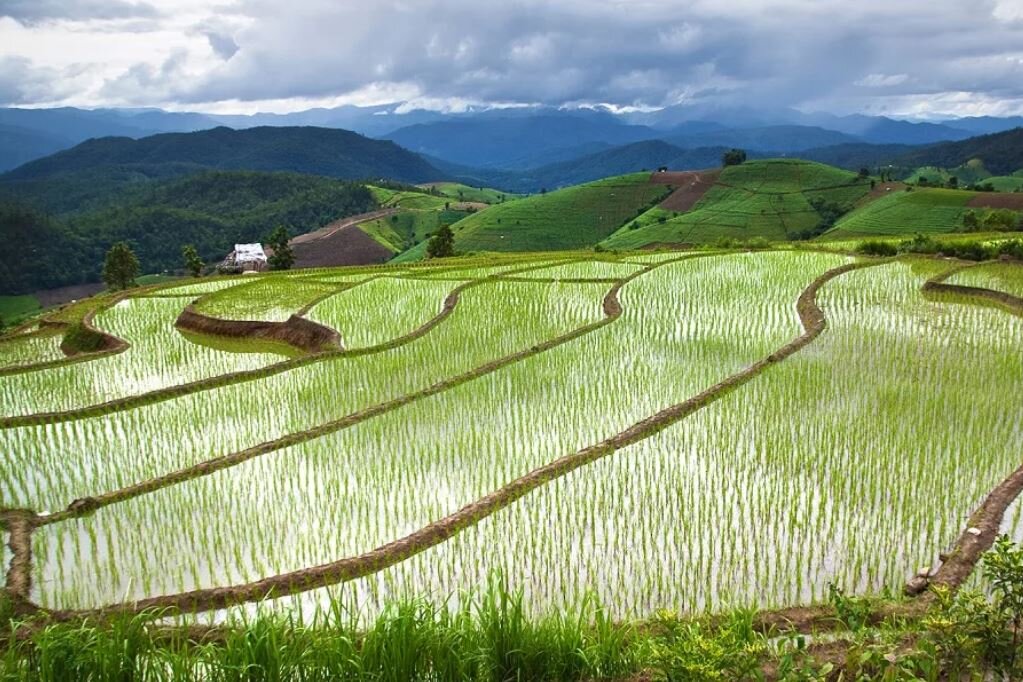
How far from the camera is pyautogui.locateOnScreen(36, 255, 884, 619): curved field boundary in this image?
14.9 feet

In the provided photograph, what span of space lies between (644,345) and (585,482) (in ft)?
15.9

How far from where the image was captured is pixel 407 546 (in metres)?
5.06

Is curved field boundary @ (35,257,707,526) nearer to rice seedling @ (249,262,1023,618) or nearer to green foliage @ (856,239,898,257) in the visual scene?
rice seedling @ (249,262,1023,618)

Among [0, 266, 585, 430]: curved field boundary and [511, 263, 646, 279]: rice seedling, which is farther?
[511, 263, 646, 279]: rice seedling

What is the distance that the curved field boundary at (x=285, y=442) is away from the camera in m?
5.95

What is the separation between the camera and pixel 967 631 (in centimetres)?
330

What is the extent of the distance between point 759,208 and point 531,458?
186 feet

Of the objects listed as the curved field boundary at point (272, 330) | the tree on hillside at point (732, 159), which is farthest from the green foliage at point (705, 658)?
the tree on hillside at point (732, 159)

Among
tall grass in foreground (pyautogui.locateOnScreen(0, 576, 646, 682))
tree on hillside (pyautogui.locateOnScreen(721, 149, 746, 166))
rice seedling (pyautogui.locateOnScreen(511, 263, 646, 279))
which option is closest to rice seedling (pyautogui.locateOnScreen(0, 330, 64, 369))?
rice seedling (pyautogui.locateOnScreen(511, 263, 646, 279))

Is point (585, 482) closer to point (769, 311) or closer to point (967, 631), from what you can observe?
point (967, 631)

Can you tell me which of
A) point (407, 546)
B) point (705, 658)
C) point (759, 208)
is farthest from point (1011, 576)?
point (759, 208)

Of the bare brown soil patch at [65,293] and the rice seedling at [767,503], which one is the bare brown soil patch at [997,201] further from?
the bare brown soil patch at [65,293]

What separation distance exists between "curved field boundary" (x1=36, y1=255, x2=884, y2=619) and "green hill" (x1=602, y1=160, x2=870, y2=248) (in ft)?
147

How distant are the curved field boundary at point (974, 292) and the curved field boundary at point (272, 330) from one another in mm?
11379
